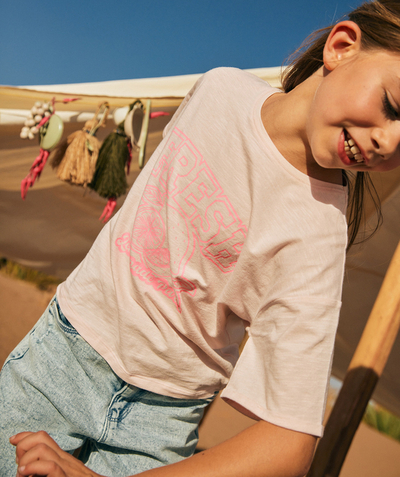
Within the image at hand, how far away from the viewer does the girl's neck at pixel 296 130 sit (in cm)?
60

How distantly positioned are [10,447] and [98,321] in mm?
251

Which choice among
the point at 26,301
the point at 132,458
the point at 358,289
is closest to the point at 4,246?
the point at 26,301

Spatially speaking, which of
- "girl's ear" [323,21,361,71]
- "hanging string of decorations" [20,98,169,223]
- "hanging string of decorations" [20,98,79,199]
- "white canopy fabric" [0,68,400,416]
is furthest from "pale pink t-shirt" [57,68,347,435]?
"hanging string of decorations" [20,98,79,199]

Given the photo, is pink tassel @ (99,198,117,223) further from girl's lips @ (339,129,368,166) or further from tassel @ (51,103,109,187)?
girl's lips @ (339,129,368,166)

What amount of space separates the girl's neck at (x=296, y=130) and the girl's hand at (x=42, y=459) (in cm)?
51

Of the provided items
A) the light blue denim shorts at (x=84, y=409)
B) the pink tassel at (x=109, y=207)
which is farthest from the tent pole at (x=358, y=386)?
the pink tassel at (x=109, y=207)

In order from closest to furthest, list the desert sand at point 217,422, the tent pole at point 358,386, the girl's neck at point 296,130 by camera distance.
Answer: the girl's neck at point 296,130 < the tent pole at point 358,386 < the desert sand at point 217,422

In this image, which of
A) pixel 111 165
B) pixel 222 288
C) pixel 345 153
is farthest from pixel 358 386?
pixel 111 165

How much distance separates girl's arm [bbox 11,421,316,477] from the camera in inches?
19.5

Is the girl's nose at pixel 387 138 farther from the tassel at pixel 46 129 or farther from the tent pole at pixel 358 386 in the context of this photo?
the tassel at pixel 46 129

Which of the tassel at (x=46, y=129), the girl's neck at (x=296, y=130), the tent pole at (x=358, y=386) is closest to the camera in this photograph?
the girl's neck at (x=296, y=130)

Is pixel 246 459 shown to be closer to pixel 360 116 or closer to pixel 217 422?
pixel 360 116

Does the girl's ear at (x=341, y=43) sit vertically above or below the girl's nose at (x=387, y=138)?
above

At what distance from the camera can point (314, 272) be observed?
20.5 inches
